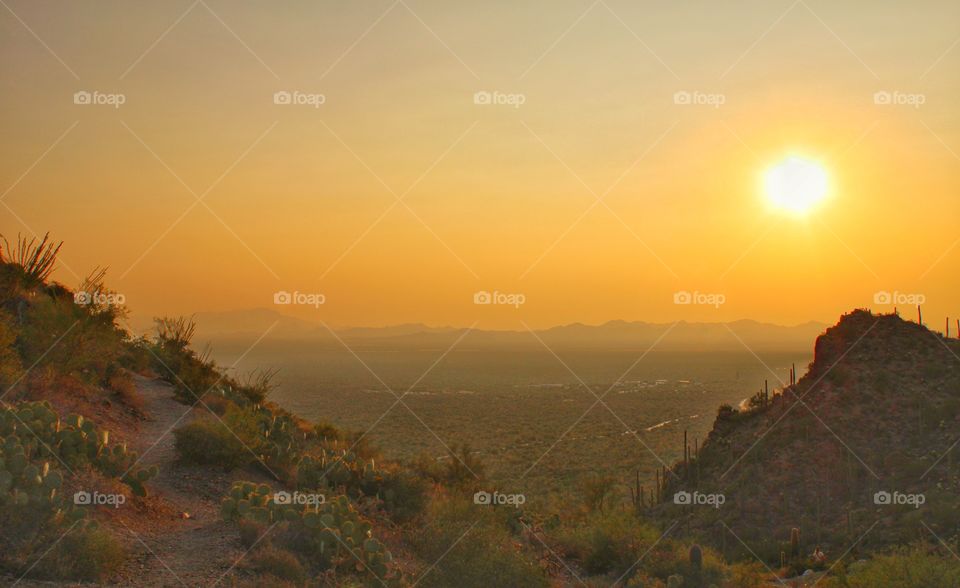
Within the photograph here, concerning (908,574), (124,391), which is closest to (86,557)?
(124,391)

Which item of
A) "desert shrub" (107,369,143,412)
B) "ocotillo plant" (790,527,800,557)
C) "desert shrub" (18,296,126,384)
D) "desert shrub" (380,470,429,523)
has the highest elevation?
"desert shrub" (18,296,126,384)

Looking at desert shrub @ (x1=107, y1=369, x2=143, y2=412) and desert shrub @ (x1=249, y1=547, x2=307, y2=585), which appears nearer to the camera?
desert shrub @ (x1=249, y1=547, x2=307, y2=585)

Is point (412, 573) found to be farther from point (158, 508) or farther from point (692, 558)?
point (692, 558)

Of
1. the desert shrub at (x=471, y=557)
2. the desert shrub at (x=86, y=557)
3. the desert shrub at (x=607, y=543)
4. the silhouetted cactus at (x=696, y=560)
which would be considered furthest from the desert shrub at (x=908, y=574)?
the desert shrub at (x=86, y=557)

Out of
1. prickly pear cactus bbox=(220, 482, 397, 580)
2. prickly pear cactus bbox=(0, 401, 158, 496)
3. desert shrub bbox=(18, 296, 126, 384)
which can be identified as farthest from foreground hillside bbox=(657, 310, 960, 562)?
desert shrub bbox=(18, 296, 126, 384)

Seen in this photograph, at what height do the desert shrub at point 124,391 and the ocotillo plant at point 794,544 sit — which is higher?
the desert shrub at point 124,391

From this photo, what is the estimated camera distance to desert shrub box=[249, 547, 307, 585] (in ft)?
30.5

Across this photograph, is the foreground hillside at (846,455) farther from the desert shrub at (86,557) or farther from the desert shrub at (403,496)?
the desert shrub at (86,557)

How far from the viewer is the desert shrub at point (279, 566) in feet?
30.5

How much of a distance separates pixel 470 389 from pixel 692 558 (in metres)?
72.7

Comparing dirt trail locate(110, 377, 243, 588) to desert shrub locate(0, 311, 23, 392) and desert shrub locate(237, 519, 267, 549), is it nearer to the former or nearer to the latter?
desert shrub locate(237, 519, 267, 549)

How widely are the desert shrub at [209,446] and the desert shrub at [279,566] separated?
486 centimetres

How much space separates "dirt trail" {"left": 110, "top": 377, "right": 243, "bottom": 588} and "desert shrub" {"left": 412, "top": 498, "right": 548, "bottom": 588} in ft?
9.42

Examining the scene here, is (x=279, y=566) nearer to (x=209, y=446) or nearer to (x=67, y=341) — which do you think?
(x=209, y=446)
